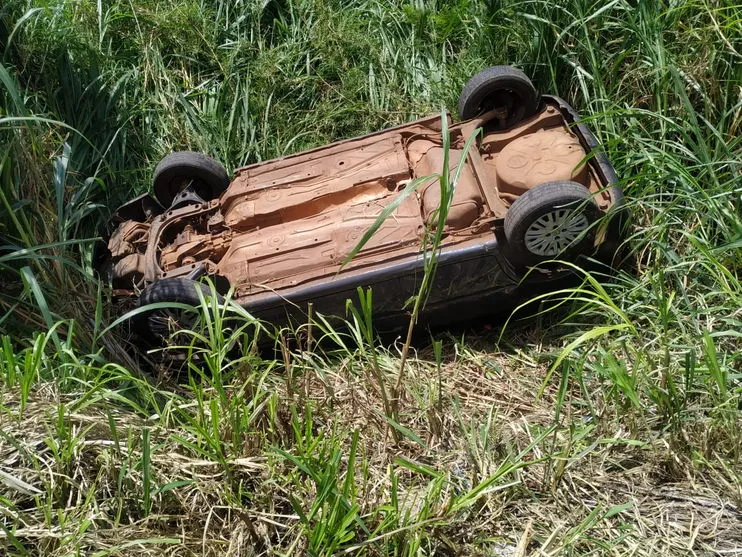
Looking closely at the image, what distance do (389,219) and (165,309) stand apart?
1.22 metres

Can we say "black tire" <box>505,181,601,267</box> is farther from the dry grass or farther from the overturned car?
the dry grass

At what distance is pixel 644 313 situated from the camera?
3.46 metres

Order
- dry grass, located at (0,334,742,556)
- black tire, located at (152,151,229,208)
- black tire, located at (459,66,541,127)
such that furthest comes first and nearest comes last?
black tire, located at (152,151,229,208)
black tire, located at (459,66,541,127)
dry grass, located at (0,334,742,556)

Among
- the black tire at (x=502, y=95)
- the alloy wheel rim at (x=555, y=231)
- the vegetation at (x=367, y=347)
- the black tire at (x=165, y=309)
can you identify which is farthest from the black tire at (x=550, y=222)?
the black tire at (x=165, y=309)

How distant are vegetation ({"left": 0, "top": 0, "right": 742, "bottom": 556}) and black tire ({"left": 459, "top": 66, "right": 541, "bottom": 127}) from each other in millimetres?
356

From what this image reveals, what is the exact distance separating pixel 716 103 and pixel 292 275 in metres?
2.44

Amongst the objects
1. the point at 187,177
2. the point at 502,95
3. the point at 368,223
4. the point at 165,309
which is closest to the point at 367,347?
the point at 368,223

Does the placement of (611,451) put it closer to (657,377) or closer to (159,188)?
(657,377)

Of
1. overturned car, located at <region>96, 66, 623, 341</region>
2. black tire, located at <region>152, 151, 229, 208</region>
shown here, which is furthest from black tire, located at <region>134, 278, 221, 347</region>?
black tire, located at <region>152, 151, 229, 208</region>

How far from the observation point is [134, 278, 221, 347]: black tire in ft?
11.5

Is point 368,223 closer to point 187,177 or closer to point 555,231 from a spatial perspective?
point 555,231

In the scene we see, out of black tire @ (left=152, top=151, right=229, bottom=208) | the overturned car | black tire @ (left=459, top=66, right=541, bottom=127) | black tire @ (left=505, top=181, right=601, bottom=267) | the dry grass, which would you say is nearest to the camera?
the dry grass

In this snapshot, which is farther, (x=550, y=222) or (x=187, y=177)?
(x=187, y=177)

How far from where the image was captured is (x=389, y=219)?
365 cm
